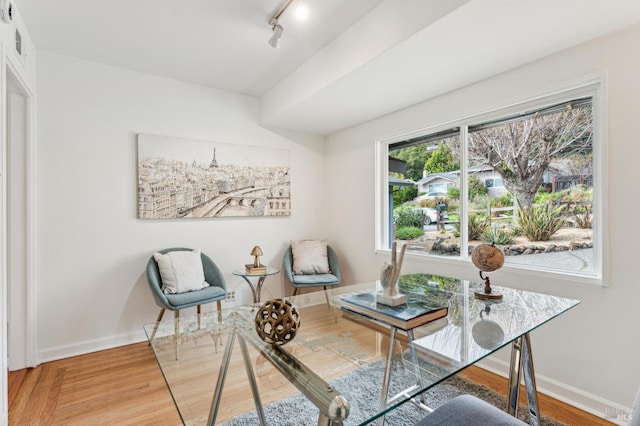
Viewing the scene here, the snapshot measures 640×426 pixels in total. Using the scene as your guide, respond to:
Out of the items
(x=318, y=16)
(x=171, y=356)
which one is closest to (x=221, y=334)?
(x=171, y=356)

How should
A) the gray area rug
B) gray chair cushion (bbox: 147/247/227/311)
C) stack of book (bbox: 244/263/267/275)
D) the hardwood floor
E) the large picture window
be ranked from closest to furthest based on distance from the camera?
the gray area rug, the hardwood floor, the large picture window, gray chair cushion (bbox: 147/247/227/311), stack of book (bbox: 244/263/267/275)

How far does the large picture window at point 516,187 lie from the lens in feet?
6.72

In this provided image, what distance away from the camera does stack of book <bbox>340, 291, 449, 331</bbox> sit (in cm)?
129

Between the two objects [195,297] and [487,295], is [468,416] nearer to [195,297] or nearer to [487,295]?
[487,295]

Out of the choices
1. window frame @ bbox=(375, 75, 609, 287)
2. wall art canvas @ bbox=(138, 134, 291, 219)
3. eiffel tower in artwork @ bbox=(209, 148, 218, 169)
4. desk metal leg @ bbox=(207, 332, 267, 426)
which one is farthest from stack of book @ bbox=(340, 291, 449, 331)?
eiffel tower in artwork @ bbox=(209, 148, 218, 169)

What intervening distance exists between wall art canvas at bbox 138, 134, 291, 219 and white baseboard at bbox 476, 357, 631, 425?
2779 mm

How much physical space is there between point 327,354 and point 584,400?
5.93 feet

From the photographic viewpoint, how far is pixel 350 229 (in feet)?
12.4

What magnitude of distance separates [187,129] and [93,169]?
0.90 metres

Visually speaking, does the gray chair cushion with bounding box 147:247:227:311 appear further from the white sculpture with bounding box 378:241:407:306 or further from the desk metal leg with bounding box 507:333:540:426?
the desk metal leg with bounding box 507:333:540:426

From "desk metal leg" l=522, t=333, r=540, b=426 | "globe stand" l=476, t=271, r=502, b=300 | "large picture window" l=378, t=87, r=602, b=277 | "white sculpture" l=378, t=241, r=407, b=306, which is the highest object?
"large picture window" l=378, t=87, r=602, b=277

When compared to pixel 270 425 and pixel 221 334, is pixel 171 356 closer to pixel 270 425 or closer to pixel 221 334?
pixel 221 334

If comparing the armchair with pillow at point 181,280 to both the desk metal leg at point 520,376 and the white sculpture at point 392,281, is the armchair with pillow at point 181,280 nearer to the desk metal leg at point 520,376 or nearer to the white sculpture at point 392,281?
the white sculpture at point 392,281

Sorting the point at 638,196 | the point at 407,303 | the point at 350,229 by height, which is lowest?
the point at 407,303
